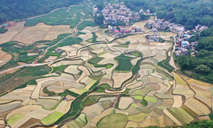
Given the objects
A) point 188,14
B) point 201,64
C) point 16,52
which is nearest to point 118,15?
point 188,14

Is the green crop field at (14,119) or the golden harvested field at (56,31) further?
the golden harvested field at (56,31)

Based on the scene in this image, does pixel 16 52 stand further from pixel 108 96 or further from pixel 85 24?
pixel 108 96

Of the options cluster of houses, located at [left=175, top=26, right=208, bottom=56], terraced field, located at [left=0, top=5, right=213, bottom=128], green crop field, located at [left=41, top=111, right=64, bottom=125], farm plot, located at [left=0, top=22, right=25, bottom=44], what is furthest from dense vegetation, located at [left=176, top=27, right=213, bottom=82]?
farm plot, located at [left=0, top=22, right=25, bottom=44]

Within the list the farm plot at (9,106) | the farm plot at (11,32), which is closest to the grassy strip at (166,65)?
the farm plot at (9,106)

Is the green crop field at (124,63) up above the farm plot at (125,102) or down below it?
above

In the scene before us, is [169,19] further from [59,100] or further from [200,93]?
[59,100]

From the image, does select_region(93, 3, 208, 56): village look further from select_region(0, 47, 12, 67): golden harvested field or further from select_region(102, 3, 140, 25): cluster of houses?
select_region(0, 47, 12, 67): golden harvested field

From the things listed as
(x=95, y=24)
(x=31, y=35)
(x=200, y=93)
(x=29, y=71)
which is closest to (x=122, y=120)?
(x=200, y=93)

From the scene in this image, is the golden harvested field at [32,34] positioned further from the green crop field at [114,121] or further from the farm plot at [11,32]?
the green crop field at [114,121]
